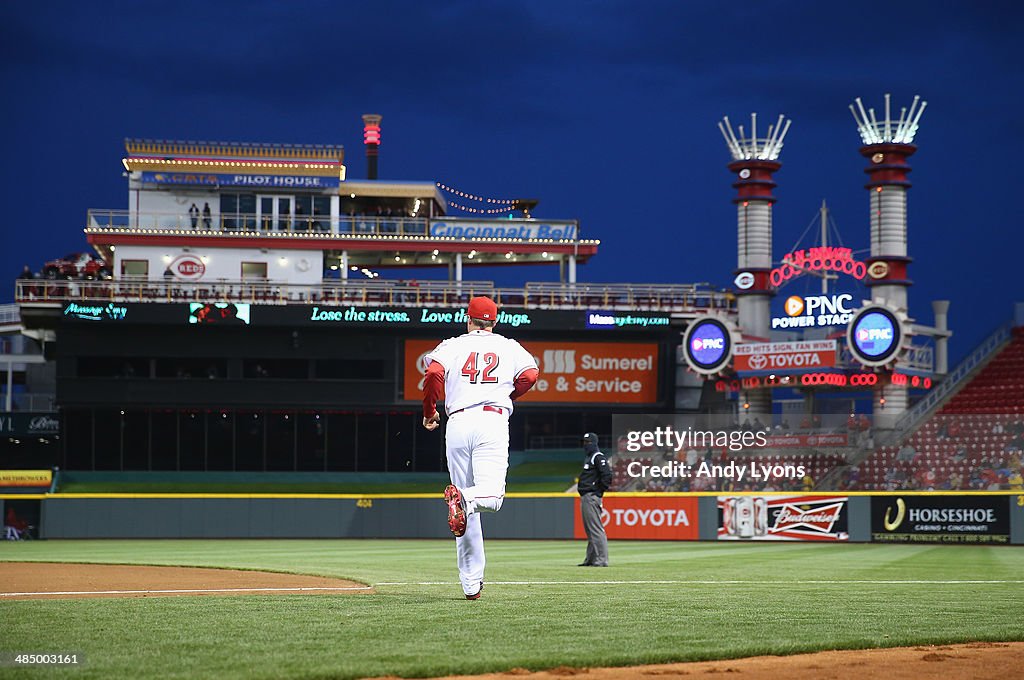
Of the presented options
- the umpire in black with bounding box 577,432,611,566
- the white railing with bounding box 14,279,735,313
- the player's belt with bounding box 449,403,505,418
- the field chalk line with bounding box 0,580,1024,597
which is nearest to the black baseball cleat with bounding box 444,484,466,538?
the player's belt with bounding box 449,403,505,418

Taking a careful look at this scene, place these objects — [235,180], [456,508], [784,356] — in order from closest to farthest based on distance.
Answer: [456,508] → [784,356] → [235,180]

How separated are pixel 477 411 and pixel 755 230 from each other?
41.7 metres

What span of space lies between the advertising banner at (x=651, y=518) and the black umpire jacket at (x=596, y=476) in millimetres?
13634

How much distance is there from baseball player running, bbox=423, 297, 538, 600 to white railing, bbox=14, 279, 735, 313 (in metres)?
38.7

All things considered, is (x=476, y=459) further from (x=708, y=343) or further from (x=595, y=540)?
(x=708, y=343)

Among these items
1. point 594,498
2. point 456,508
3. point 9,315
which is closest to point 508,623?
point 456,508

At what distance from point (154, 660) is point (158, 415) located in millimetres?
44447

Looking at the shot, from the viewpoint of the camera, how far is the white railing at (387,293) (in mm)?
49344

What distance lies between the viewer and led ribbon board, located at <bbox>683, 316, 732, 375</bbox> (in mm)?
48219

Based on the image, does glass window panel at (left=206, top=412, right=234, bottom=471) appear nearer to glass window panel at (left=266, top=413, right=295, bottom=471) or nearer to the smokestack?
glass window panel at (left=266, top=413, right=295, bottom=471)

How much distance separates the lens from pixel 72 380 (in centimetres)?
4828

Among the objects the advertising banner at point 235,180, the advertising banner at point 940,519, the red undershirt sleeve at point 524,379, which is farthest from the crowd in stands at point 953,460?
the advertising banner at point 235,180

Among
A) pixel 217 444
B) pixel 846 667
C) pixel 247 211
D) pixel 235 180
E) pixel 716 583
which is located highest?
pixel 235 180

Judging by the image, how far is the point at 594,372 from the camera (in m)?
50.1
